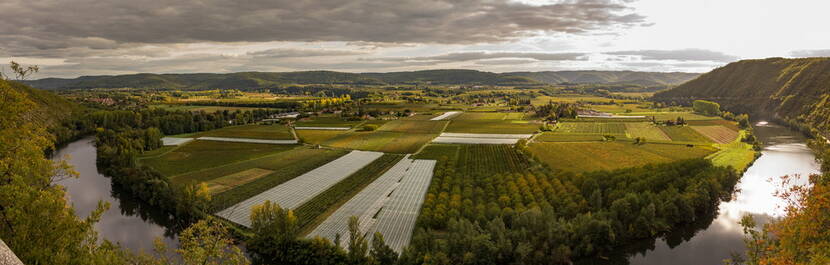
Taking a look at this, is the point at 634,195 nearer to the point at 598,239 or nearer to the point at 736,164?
the point at 598,239

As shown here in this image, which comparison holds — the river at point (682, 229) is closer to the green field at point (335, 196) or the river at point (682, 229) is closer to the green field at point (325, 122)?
the green field at point (335, 196)

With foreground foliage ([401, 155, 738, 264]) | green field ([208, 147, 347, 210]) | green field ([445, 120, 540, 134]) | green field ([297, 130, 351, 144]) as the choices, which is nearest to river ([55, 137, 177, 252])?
green field ([208, 147, 347, 210])

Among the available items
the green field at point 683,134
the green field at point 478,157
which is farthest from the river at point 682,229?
the green field at point 478,157

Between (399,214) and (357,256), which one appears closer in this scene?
(357,256)

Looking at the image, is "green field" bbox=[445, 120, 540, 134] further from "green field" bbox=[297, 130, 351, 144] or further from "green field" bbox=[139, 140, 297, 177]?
"green field" bbox=[139, 140, 297, 177]

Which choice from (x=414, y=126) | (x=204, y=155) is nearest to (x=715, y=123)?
(x=414, y=126)

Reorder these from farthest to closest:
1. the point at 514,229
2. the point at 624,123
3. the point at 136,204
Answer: the point at 624,123 → the point at 136,204 → the point at 514,229

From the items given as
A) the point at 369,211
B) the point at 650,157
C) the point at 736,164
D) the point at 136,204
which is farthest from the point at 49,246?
the point at 736,164
